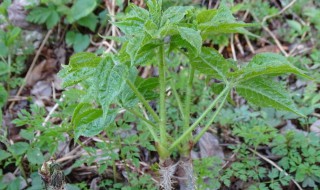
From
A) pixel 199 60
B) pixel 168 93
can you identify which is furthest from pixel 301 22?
pixel 199 60

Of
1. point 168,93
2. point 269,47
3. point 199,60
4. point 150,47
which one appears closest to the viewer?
point 150,47

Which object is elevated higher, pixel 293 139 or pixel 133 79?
pixel 133 79

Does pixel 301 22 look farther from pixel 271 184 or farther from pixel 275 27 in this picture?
pixel 271 184

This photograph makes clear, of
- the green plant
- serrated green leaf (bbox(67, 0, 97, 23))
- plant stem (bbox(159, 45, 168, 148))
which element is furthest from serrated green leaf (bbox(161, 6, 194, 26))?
serrated green leaf (bbox(67, 0, 97, 23))

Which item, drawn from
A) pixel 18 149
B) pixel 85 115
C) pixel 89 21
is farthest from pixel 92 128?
pixel 89 21

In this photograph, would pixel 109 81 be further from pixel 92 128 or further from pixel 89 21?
A: pixel 89 21
